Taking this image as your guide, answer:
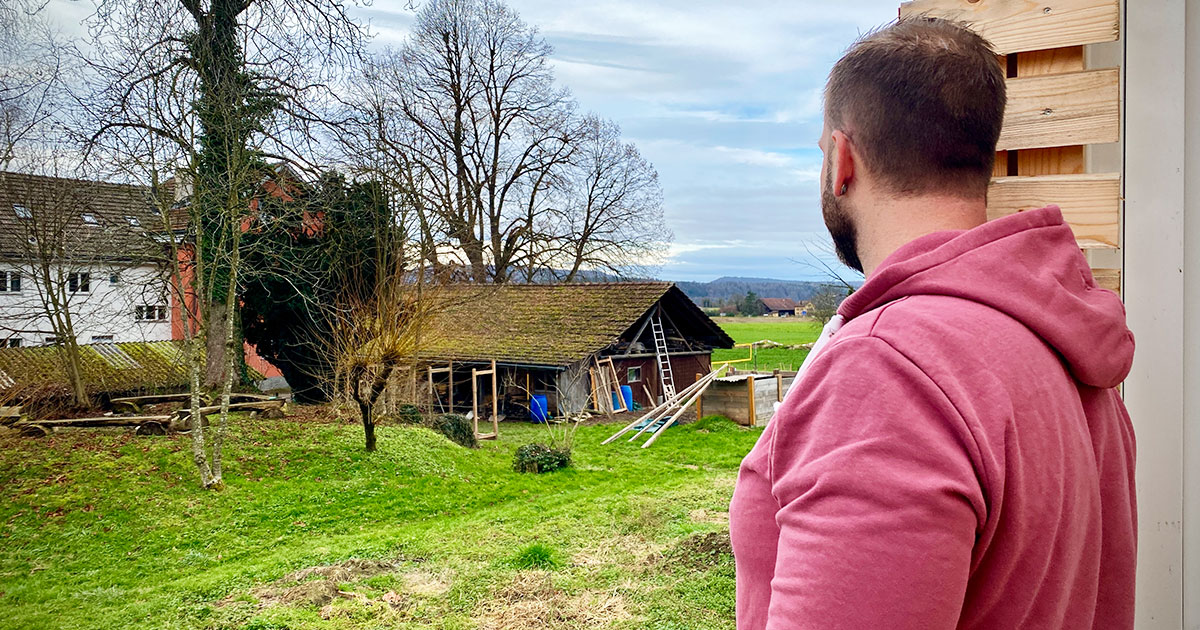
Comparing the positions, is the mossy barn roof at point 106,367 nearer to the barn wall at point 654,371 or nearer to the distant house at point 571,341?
the distant house at point 571,341

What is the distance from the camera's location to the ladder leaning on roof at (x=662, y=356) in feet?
39.1

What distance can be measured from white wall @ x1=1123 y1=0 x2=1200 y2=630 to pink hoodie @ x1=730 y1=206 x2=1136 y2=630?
679mm

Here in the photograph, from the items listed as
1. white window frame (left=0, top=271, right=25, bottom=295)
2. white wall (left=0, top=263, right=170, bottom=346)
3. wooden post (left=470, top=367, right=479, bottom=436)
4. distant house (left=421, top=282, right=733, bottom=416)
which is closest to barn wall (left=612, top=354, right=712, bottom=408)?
distant house (left=421, top=282, right=733, bottom=416)

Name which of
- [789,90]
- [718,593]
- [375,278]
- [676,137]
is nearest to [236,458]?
[375,278]

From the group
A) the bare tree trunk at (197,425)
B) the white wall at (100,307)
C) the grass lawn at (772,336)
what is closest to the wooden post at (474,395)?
the grass lawn at (772,336)

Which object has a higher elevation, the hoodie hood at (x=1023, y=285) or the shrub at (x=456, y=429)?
the hoodie hood at (x=1023, y=285)

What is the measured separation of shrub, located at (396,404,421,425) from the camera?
7598mm

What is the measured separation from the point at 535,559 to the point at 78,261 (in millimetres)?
2334

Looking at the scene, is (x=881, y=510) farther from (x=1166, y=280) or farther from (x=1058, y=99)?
(x=1166, y=280)

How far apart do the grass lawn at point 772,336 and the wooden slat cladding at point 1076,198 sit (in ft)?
10.7

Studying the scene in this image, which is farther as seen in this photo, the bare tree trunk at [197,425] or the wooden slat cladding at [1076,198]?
the bare tree trunk at [197,425]

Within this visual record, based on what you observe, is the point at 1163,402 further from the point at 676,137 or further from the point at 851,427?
the point at 676,137

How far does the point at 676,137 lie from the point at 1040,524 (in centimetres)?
1007

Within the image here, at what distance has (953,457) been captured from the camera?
0.39m
